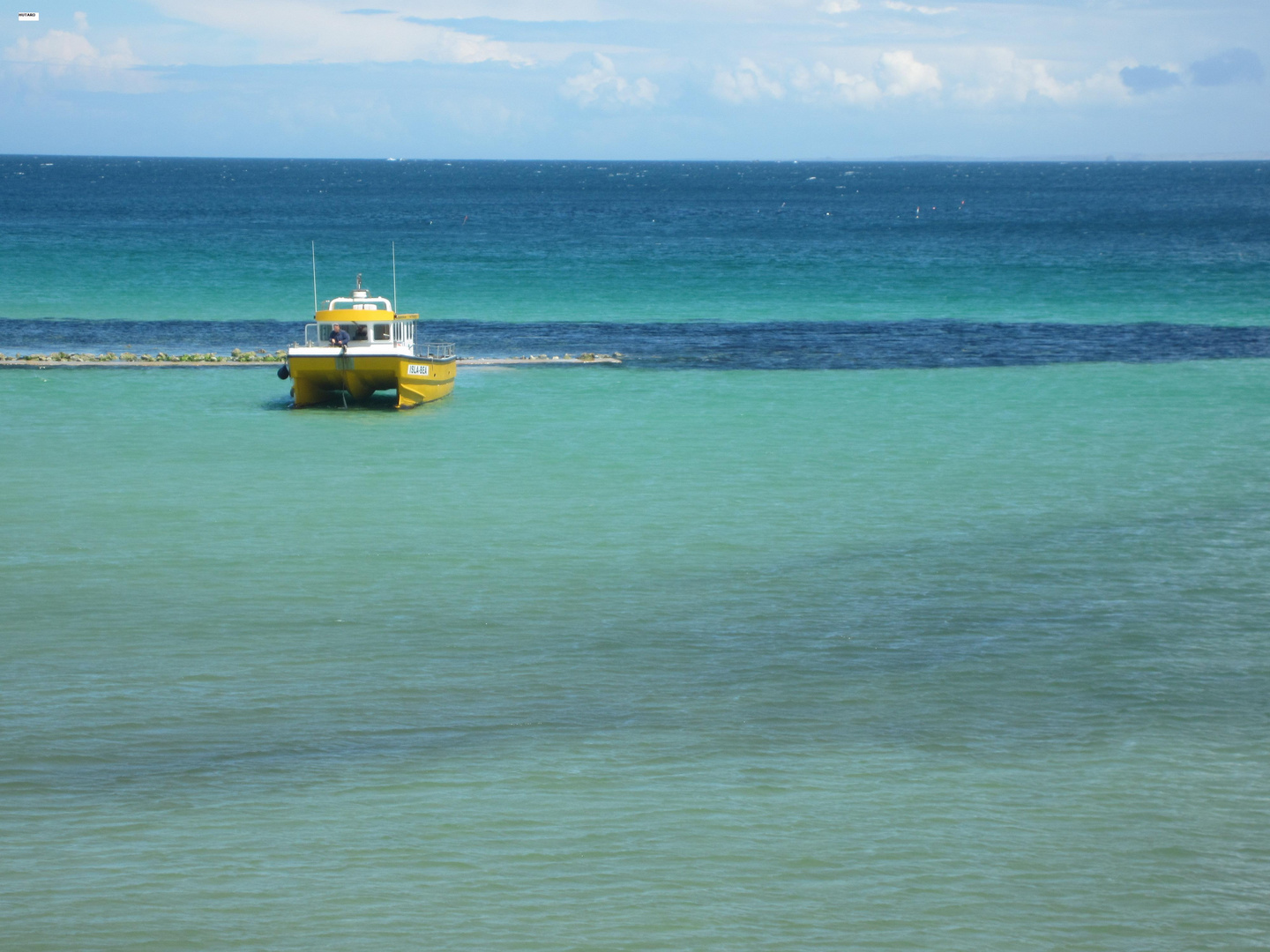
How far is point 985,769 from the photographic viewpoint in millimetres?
12312

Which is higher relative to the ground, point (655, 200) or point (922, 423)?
point (655, 200)

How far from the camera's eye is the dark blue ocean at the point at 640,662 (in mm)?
10273

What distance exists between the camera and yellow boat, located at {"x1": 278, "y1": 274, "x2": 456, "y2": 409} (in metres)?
32.1

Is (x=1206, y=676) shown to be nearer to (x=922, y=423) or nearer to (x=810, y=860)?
(x=810, y=860)

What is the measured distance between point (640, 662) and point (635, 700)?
1187 millimetres

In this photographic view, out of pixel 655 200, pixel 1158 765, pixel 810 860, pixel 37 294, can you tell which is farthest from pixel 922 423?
pixel 655 200

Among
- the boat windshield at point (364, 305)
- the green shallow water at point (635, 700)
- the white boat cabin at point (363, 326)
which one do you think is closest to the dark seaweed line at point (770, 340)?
the boat windshield at point (364, 305)

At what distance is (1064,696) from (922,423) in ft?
56.6

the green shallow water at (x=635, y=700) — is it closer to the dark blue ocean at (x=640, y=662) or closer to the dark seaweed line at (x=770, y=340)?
the dark blue ocean at (x=640, y=662)

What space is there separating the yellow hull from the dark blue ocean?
0.81m

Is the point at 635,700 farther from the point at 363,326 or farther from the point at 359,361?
the point at 363,326

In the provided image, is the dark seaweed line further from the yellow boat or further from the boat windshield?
the yellow boat

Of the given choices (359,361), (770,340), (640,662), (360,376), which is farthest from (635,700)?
(770,340)

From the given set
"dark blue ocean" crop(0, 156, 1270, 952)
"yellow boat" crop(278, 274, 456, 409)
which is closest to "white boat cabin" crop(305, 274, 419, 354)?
"yellow boat" crop(278, 274, 456, 409)
